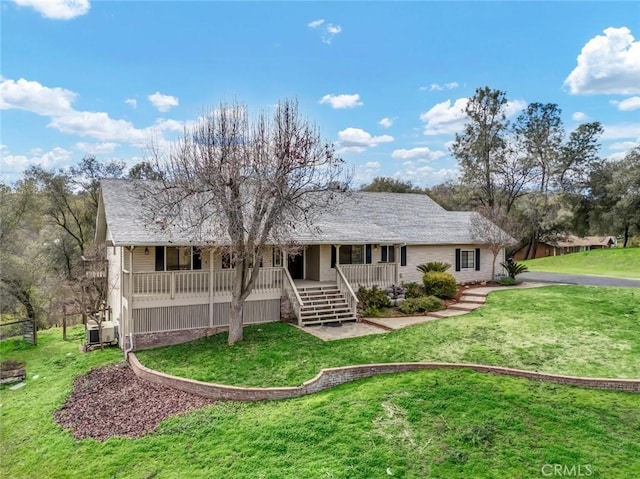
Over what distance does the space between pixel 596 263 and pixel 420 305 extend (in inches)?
977

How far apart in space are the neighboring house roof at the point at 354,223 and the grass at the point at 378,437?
5622 mm

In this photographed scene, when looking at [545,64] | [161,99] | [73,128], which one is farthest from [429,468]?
[73,128]

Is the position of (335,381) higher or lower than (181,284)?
lower

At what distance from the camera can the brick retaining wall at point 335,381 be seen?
9.28m

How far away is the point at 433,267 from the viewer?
1992 centimetres

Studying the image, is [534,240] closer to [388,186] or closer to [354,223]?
[388,186]

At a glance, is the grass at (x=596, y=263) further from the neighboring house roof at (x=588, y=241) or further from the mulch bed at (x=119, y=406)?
the mulch bed at (x=119, y=406)

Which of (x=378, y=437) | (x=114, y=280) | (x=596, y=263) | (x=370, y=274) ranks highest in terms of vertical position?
(x=370, y=274)

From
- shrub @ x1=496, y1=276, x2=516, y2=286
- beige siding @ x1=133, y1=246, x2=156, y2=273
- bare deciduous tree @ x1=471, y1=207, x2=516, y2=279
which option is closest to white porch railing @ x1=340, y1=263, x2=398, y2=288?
bare deciduous tree @ x1=471, y1=207, x2=516, y2=279

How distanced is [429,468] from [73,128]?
2390 cm

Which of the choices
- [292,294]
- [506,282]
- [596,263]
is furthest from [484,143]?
[292,294]

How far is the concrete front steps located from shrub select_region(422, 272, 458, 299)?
15.5 ft

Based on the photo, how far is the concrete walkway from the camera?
13492mm

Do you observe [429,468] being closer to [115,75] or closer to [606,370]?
[606,370]
